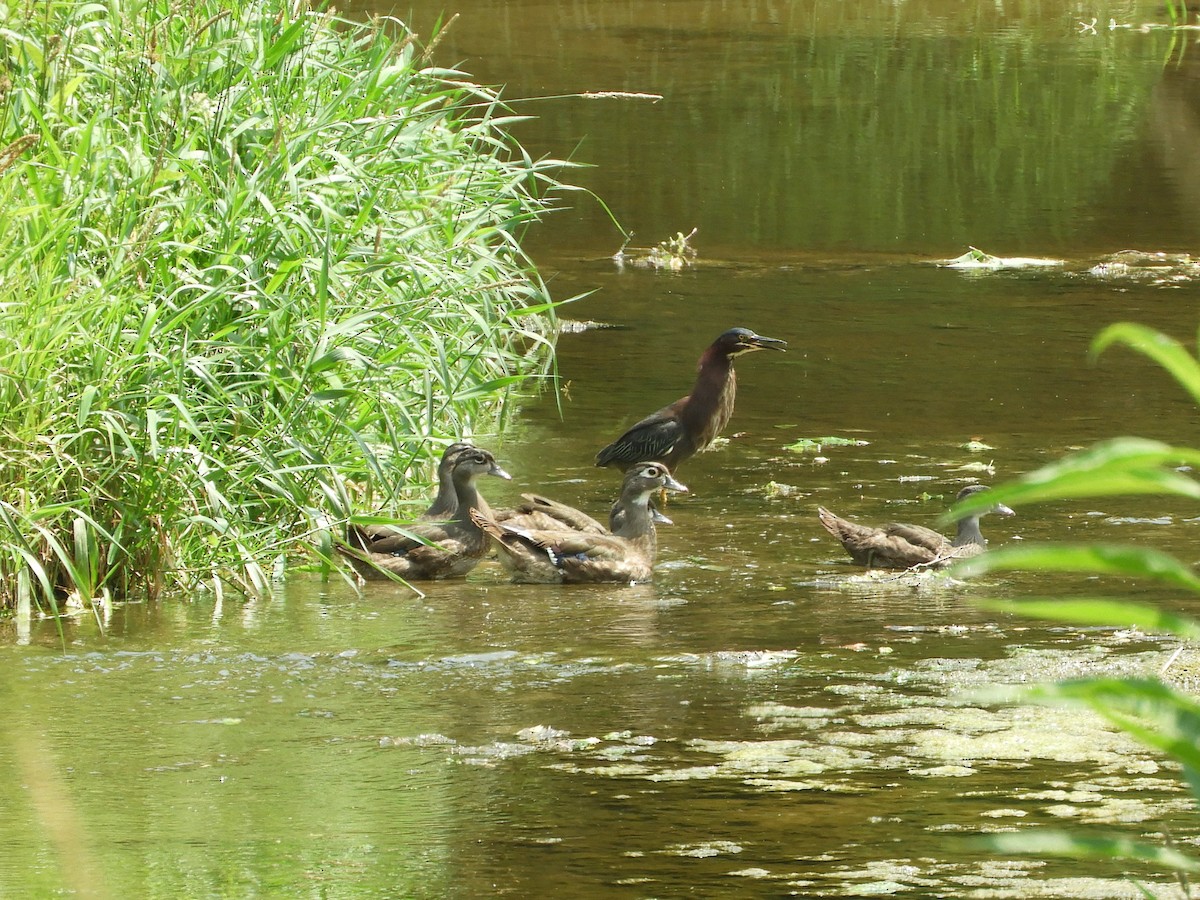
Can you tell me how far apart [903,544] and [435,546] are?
192 centimetres

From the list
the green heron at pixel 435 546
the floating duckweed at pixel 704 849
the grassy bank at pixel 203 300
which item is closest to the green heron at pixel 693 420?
the grassy bank at pixel 203 300

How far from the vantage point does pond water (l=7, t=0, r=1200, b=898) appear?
441 cm

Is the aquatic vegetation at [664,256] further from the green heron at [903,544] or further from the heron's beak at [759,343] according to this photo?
the green heron at [903,544]

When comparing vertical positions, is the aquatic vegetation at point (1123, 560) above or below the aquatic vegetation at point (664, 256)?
above

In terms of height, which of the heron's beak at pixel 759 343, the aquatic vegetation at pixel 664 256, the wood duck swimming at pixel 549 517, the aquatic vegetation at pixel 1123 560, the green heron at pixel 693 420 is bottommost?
the wood duck swimming at pixel 549 517

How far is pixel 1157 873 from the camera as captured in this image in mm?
4266

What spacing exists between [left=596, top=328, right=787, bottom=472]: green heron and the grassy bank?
0.98m

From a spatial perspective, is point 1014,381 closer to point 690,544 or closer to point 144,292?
point 690,544

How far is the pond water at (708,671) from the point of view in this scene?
441 centimetres

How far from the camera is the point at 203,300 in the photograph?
7129mm

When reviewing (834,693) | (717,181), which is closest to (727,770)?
(834,693)

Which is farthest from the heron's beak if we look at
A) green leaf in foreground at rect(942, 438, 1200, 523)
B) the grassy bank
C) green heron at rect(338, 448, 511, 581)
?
green leaf in foreground at rect(942, 438, 1200, 523)

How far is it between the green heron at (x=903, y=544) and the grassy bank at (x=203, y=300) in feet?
5.33

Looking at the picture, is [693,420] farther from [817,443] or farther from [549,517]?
[549,517]
